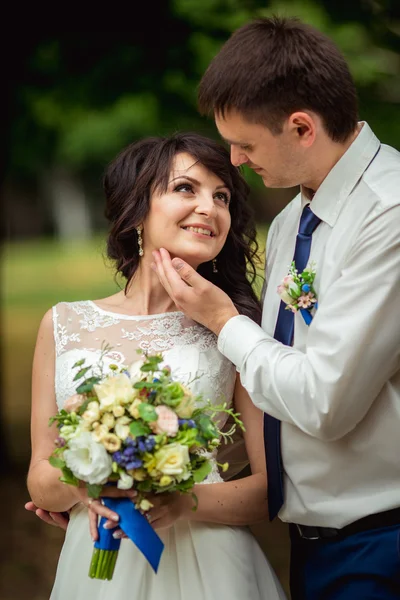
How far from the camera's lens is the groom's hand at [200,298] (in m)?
3.48

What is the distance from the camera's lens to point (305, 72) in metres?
3.24

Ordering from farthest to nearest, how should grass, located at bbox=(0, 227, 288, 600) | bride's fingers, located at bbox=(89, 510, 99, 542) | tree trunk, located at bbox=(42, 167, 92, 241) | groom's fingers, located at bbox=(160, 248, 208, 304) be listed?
tree trunk, located at bbox=(42, 167, 92, 241)
grass, located at bbox=(0, 227, 288, 600)
groom's fingers, located at bbox=(160, 248, 208, 304)
bride's fingers, located at bbox=(89, 510, 99, 542)

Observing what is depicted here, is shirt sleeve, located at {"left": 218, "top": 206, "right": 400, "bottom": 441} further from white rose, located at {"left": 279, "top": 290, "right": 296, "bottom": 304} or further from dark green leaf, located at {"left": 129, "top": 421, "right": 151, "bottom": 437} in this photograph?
dark green leaf, located at {"left": 129, "top": 421, "right": 151, "bottom": 437}

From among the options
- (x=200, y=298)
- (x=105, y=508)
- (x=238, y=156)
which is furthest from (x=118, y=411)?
(x=238, y=156)

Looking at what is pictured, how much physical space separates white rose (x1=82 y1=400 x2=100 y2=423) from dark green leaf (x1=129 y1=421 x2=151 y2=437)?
13cm

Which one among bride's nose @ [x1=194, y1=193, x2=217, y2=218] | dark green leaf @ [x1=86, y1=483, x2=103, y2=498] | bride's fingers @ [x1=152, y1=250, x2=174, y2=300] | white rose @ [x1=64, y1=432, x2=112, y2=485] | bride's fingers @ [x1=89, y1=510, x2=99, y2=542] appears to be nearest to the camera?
white rose @ [x1=64, y1=432, x2=112, y2=485]

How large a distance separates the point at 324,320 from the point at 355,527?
83 cm

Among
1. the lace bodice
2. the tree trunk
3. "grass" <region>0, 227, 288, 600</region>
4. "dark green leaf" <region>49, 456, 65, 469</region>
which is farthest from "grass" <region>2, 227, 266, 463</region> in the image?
"dark green leaf" <region>49, 456, 65, 469</region>

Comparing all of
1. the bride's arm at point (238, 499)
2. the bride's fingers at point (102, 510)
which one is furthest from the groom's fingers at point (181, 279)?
the bride's fingers at point (102, 510)

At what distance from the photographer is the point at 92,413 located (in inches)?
120

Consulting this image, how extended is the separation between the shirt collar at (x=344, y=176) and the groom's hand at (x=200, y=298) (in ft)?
1.70

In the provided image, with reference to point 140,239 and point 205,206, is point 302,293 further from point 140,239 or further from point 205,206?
point 140,239

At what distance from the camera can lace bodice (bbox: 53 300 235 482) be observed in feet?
12.7

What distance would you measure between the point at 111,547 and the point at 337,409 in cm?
100
